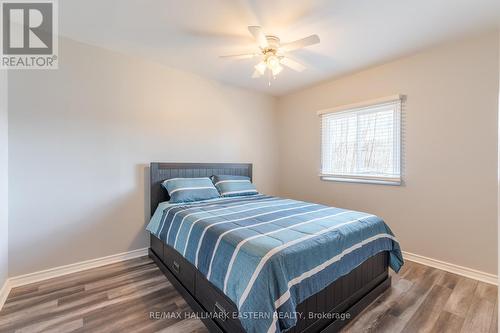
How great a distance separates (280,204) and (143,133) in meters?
1.95

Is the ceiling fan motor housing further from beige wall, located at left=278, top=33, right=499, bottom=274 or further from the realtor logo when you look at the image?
the realtor logo

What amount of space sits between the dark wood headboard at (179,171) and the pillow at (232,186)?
0.66ft

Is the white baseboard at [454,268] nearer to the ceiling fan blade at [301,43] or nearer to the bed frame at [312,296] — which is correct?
the bed frame at [312,296]

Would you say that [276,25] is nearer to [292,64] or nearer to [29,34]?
[292,64]

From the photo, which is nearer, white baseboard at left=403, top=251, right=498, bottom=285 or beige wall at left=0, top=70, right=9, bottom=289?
beige wall at left=0, top=70, right=9, bottom=289

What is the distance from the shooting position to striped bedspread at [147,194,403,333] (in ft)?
4.22

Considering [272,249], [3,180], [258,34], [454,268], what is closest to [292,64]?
[258,34]

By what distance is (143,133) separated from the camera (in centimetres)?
294

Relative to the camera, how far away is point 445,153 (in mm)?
2516

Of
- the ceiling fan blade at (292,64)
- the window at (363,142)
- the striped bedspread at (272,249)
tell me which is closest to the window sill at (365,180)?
the window at (363,142)

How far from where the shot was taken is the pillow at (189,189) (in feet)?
9.08

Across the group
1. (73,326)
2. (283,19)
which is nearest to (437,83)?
(283,19)

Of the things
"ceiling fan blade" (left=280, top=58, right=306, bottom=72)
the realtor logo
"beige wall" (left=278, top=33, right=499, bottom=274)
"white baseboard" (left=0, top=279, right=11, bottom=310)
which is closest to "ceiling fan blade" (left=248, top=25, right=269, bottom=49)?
"ceiling fan blade" (left=280, top=58, right=306, bottom=72)

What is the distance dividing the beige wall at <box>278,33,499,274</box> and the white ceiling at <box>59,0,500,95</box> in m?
0.25
